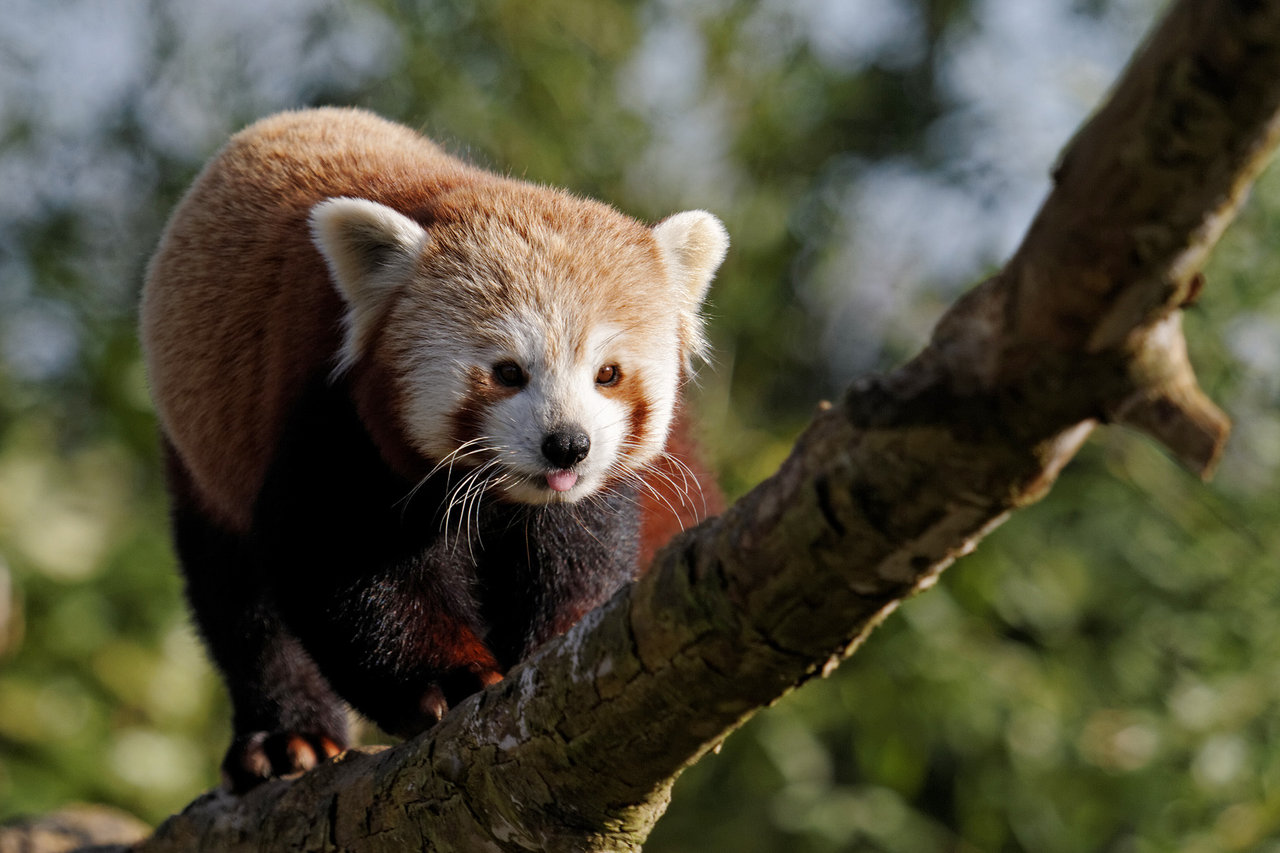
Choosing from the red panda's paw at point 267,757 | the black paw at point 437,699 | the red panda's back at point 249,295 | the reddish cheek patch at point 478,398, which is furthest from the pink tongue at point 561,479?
the red panda's paw at point 267,757

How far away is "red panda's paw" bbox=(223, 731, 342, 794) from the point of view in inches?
94.0

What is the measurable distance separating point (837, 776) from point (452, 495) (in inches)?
129

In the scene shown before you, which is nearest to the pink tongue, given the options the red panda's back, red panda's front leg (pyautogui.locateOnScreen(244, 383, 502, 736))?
red panda's front leg (pyautogui.locateOnScreen(244, 383, 502, 736))

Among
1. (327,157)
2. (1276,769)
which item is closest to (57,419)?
(327,157)

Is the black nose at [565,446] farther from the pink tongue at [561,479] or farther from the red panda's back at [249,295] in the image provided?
the red panda's back at [249,295]

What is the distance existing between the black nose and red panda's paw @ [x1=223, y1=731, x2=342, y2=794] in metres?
0.87

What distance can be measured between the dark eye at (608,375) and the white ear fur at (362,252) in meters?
0.41

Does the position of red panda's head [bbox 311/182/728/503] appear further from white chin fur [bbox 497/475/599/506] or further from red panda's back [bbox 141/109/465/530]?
red panda's back [bbox 141/109/465/530]

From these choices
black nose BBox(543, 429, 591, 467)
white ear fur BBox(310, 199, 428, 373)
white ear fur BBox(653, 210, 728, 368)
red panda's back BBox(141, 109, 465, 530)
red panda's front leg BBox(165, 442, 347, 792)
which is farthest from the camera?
red panda's front leg BBox(165, 442, 347, 792)

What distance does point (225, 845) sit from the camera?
2.26 meters

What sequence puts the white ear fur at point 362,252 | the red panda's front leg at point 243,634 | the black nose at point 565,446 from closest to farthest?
the black nose at point 565,446 → the white ear fur at point 362,252 → the red panda's front leg at point 243,634

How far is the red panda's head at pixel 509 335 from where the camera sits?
202 cm

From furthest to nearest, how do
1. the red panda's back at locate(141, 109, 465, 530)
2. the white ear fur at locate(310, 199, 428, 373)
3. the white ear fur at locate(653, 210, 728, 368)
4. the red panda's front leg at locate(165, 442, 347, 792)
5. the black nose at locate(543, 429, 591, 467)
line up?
the red panda's front leg at locate(165, 442, 347, 792) → the white ear fur at locate(653, 210, 728, 368) → the red panda's back at locate(141, 109, 465, 530) → the white ear fur at locate(310, 199, 428, 373) → the black nose at locate(543, 429, 591, 467)

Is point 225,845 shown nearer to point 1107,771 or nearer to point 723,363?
point 1107,771
